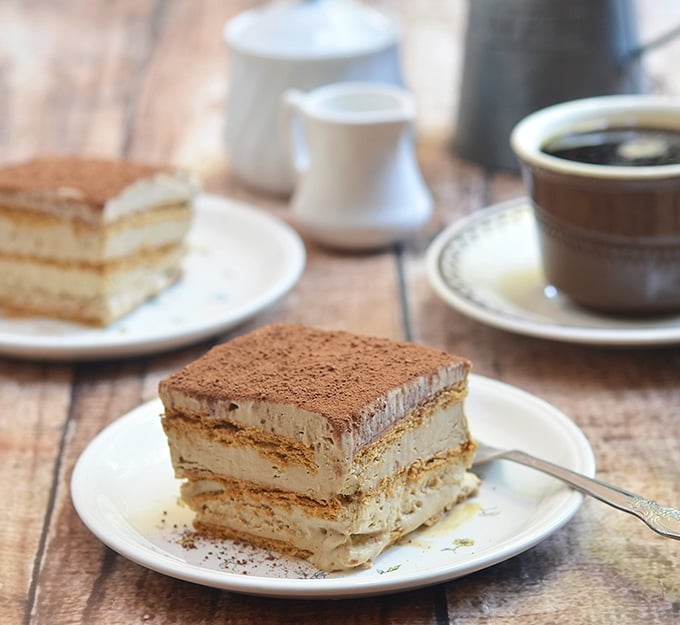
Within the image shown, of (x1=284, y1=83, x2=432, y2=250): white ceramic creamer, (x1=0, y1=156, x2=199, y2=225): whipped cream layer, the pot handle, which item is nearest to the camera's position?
(x1=0, y1=156, x2=199, y2=225): whipped cream layer

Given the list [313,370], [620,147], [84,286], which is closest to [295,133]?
[84,286]

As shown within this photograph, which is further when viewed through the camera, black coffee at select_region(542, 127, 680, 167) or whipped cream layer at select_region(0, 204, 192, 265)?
whipped cream layer at select_region(0, 204, 192, 265)

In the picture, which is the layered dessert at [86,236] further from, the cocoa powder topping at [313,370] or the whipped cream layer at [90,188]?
the cocoa powder topping at [313,370]

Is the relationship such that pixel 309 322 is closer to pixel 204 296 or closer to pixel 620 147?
pixel 204 296

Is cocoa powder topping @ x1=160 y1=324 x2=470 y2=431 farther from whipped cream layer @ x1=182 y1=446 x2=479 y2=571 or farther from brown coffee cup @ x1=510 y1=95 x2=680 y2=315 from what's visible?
brown coffee cup @ x1=510 y1=95 x2=680 y2=315

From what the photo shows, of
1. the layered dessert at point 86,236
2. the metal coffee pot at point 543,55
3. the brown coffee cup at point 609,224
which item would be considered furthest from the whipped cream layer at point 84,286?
the metal coffee pot at point 543,55

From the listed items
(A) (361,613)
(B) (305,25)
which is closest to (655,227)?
(A) (361,613)

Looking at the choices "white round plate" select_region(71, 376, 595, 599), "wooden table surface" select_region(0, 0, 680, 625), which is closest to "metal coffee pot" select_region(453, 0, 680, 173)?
"wooden table surface" select_region(0, 0, 680, 625)
